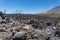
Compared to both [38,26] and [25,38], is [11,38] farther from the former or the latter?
[38,26]

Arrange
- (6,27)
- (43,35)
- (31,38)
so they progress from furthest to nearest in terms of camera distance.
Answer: (6,27) < (43,35) < (31,38)

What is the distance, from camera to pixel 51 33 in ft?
48.0

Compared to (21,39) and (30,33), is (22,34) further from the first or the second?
(30,33)

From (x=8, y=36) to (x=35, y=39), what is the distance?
83.5 inches

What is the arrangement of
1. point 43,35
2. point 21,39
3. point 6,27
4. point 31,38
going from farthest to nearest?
point 6,27 → point 43,35 → point 31,38 → point 21,39

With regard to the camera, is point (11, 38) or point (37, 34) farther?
point (37, 34)

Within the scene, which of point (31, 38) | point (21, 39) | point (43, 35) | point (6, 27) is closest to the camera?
point (21, 39)

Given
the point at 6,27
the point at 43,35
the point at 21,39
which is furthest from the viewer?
the point at 6,27

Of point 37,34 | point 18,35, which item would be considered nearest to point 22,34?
point 18,35

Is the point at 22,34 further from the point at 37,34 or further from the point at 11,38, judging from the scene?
the point at 37,34

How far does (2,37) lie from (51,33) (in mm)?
4913

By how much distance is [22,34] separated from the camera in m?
11.5

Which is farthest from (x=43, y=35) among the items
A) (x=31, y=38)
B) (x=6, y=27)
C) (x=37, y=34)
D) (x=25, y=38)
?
(x=6, y=27)

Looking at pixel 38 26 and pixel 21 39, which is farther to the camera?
pixel 38 26
